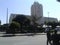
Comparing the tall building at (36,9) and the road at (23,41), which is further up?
Answer: the tall building at (36,9)

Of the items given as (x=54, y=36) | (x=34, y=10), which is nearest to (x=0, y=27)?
(x=34, y=10)

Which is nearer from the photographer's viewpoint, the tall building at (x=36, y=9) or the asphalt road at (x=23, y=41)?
the asphalt road at (x=23, y=41)

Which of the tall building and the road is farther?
the tall building

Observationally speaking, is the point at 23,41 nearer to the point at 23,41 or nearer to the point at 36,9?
the point at 23,41

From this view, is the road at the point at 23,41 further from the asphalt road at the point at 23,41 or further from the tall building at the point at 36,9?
the tall building at the point at 36,9

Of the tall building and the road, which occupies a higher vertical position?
the tall building

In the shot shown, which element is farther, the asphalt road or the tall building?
the tall building

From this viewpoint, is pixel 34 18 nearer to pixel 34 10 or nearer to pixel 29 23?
pixel 29 23

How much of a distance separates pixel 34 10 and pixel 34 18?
51.9 meters

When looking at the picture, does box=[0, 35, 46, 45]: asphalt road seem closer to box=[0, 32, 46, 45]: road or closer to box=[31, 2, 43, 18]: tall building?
box=[0, 32, 46, 45]: road

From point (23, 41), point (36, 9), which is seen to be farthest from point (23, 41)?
point (36, 9)

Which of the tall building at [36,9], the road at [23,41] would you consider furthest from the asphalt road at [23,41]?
the tall building at [36,9]

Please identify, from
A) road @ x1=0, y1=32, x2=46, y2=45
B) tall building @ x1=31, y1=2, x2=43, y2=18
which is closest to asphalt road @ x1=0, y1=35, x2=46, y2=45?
road @ x1=0, y1=32, x2=46, y2=45

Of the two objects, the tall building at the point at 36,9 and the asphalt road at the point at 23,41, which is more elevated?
the tall building at the point at 36,9
